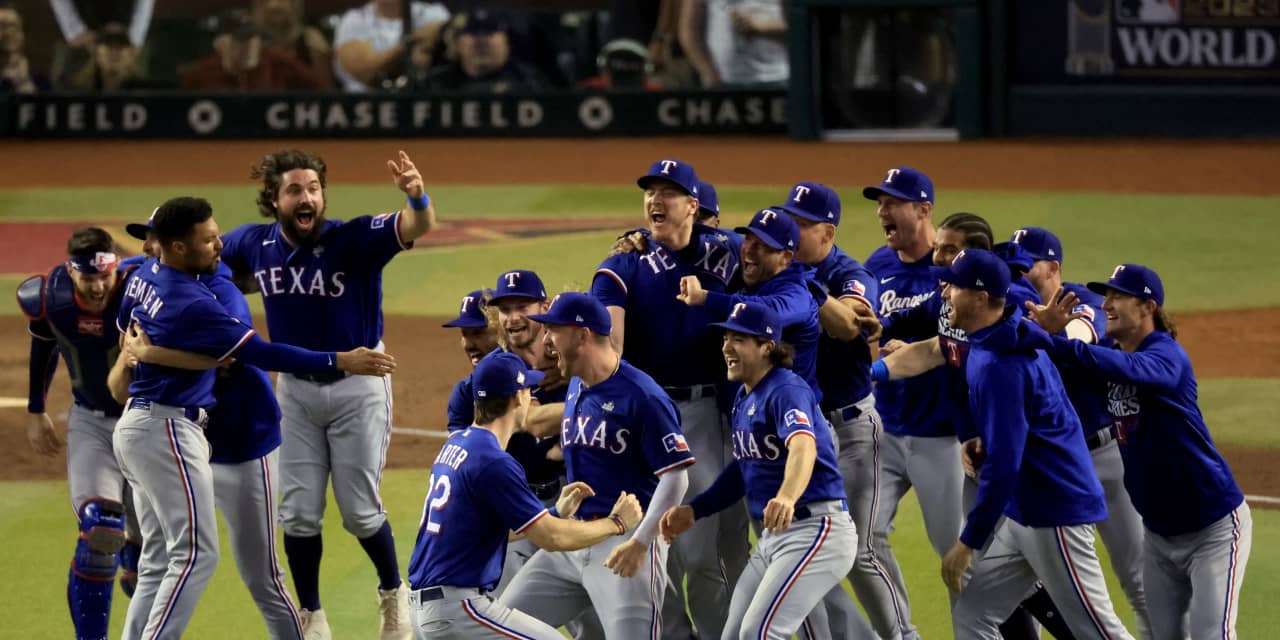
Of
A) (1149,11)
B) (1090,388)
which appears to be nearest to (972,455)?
(1090,388)

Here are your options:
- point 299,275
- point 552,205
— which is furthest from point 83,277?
point 552,205

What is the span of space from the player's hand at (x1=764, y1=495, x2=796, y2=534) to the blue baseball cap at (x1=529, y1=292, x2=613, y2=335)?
0.92 meters

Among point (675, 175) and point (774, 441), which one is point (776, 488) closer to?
point (774, 441)

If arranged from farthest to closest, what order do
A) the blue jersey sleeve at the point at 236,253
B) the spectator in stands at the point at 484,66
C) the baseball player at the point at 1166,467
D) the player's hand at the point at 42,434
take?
the spectator in stands at the point at 484,66 → the player's hand at the point at 42,434 → the blue jersey sleeve at the point at 236,253 → the baseball player at the point at 1166,467

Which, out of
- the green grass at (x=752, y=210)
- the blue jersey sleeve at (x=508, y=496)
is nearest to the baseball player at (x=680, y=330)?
the blue jersey sleeve at (x=508, y=496)

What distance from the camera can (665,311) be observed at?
7289 millimetres

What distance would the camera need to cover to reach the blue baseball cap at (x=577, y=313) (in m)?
6.35

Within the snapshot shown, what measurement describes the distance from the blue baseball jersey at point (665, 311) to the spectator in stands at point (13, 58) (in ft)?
67.0

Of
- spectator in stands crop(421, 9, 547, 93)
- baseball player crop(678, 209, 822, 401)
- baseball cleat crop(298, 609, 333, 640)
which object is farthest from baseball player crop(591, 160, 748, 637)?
spectator in stands crop(421, 9, 547, 93)

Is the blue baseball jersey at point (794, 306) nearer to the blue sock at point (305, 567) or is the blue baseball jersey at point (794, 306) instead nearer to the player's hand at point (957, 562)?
the player's hand at point (957, 562)

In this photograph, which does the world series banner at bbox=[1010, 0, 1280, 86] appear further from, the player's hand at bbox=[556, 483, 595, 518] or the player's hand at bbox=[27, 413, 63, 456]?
the player's hand at bbox=[556, 483, 595, 518]

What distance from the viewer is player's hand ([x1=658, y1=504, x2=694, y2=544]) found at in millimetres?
6359

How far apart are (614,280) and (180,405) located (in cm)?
182

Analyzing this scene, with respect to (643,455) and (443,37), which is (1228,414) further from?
(443,37)
